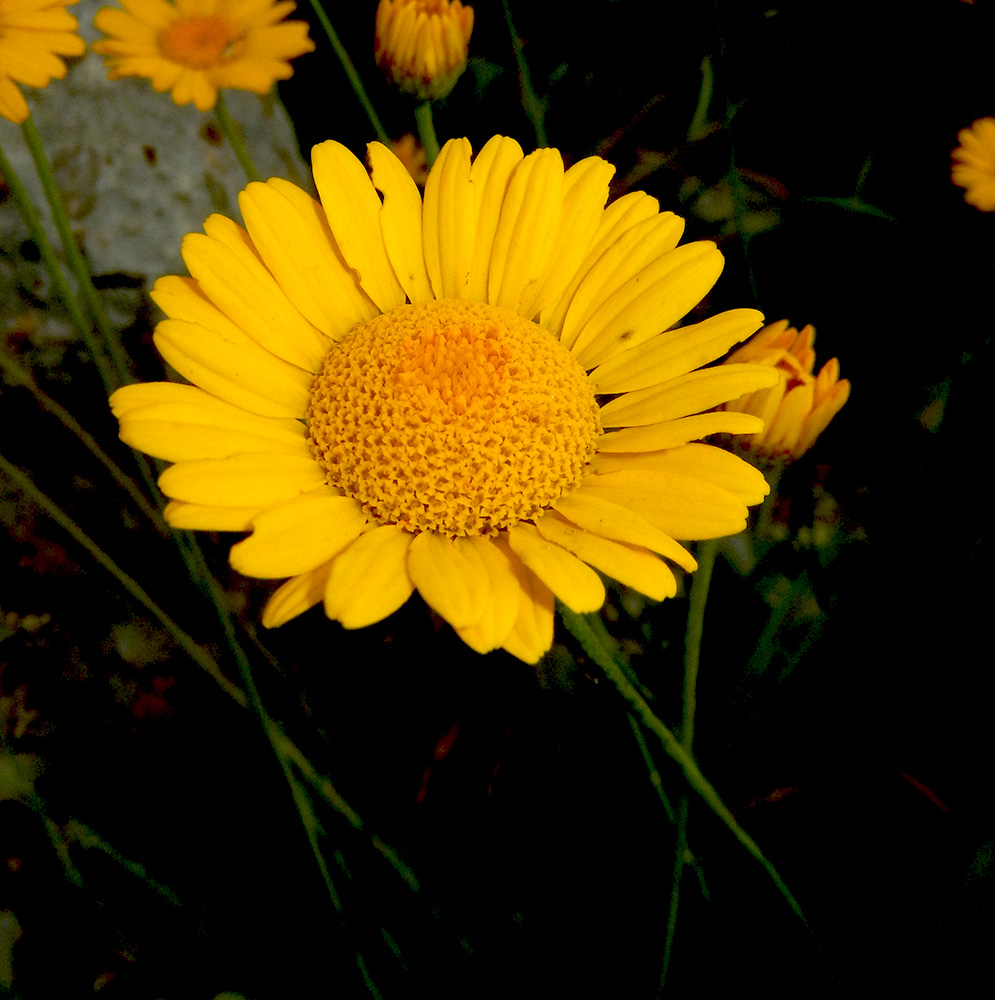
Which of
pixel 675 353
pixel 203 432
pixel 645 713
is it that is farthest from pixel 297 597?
pixel 675 353

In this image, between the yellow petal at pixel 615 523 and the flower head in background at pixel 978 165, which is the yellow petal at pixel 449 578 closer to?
the yellow petal at pixel 615 523

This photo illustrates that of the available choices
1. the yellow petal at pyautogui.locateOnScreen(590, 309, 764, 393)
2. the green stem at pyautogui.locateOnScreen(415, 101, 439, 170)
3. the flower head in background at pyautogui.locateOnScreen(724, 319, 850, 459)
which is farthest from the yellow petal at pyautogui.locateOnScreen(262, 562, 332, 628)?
the green stem at pyautogui.locateOnScreen(415, 101, 439, 170)

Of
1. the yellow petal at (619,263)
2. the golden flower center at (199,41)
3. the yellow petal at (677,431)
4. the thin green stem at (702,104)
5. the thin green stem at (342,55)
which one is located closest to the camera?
the yellow petal at (677,431)

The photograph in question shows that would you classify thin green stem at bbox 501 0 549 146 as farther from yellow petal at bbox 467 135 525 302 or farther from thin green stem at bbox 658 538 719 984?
thin green stem at bbox 658 538 719 984

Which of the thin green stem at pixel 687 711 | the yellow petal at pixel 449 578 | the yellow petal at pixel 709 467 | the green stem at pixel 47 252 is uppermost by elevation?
the green stem at pixel 47 252

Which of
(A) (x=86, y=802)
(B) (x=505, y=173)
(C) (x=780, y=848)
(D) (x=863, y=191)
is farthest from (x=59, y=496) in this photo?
(D) (x=863, y=191)

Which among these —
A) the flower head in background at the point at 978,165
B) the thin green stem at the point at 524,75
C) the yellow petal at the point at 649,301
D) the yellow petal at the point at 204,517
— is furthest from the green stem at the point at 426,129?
the flower head in background at the point at 978,165
